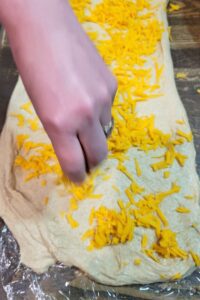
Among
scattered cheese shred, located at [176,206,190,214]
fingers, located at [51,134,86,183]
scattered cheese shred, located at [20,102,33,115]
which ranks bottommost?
scattered cheese shred, located at [176,206,190,214]

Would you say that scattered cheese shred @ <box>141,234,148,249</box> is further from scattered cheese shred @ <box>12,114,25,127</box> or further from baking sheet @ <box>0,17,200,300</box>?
scattered cheese shred @ <box>12,114,25,127</box>

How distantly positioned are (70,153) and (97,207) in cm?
50

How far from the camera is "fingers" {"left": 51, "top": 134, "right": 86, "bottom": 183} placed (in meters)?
0.53

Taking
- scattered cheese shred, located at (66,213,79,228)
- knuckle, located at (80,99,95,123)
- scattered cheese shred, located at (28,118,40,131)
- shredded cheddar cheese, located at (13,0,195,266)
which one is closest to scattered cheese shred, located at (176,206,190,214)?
shredded cheddar cheese, located at (13,0,195,266)

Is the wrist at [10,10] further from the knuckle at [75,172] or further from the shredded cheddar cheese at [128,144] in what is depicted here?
the shredded cheddar cheese at [128,144]

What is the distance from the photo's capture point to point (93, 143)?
0.56 meters

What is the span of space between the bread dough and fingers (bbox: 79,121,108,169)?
1.49 feet

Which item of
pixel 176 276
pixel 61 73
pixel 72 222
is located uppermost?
pixel 61 73

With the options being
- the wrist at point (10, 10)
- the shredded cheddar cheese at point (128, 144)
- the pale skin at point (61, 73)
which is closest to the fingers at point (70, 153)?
the pale skin at point (61, 73)

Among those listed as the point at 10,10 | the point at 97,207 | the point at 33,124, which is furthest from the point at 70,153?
the point at 33,124

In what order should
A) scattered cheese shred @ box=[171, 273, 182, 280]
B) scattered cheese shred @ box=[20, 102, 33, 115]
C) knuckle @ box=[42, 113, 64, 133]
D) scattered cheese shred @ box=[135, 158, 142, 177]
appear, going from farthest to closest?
scattered cheese shred @ box=[20, 102, 33, 115] → scattered cheese shred @ box=[135, 158, 142, 177] → scattered cheese shred @ box=[171, 273, 182, 280] → knuckle @ box=[42, 113, 64, 133]

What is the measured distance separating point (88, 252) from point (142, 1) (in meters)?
0.98

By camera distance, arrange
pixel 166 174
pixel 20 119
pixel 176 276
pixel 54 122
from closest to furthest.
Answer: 1. pixel 54 122
2. pixel 176 276
3. pixel 166 174
4. pixel 20 119

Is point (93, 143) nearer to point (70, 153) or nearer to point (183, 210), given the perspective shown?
point (70, 153)
